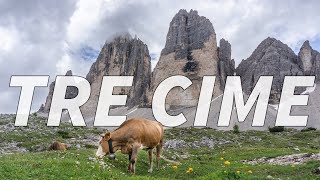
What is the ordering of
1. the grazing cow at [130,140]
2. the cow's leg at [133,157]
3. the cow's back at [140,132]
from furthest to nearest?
the cow's back at [140,132], the grazing cow at [130,140], the cow's leg at [133,157]

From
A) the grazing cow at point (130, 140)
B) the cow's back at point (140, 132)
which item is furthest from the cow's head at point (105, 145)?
the cow's back at point (140, 132)

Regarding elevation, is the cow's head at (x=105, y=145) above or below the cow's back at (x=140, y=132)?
below

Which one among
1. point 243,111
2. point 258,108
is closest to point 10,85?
point 243,111

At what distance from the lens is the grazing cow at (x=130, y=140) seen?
2036 cm

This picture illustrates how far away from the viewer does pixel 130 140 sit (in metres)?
20.8

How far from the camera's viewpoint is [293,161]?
28000mm

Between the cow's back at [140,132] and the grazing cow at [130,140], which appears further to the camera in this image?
the cow's back at [140,132]

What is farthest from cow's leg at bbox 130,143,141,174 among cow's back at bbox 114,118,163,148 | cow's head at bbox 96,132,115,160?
cow's head at bbox 96,132,115,160

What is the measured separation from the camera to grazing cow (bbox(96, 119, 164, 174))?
20.4m

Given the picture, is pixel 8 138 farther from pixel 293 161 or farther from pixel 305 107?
pixel 305 107

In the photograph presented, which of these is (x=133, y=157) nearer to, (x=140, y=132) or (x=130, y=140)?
(x=130, y=140)

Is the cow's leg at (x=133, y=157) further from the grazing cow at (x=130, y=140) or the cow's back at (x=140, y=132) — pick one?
the cow's back at (x=140, y=132)

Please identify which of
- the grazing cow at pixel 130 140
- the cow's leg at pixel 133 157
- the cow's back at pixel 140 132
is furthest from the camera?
the cow's back at pixel 140 132

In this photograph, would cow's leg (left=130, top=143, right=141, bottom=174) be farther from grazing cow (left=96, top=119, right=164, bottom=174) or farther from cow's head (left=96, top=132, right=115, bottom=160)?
cow's head (left=96, top=132, right=115, bottom=160)
